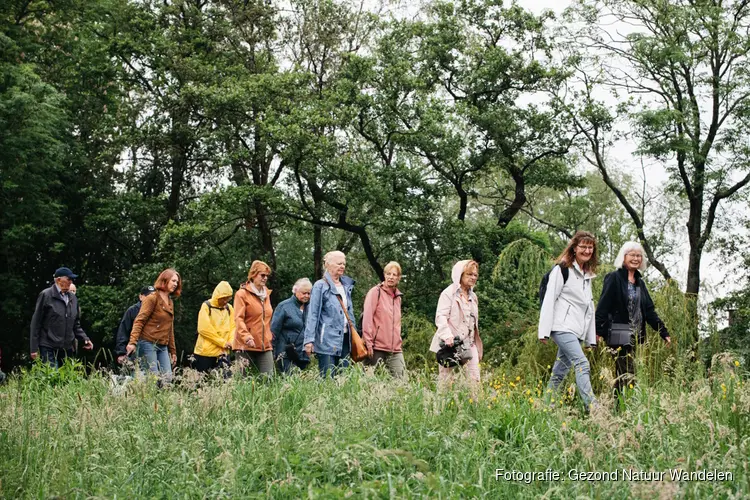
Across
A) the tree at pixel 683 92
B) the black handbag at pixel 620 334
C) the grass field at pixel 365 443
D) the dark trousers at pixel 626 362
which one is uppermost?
the tree at pixel 683 92

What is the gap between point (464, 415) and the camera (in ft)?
18.5

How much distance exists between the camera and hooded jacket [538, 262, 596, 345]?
7734 mm

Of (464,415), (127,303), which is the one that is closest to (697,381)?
(464,415)

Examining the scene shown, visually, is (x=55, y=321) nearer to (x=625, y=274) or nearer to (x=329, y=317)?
(x=329, y=317)

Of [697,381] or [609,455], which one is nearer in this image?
[609,455]

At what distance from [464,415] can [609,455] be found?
1.07m

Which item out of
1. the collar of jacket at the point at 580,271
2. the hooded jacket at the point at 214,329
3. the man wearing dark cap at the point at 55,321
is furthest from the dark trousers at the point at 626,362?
the man wearing dark cap at the point at 55,321

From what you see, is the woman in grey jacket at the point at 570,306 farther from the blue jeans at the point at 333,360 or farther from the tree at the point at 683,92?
the tree at the point at 683,92

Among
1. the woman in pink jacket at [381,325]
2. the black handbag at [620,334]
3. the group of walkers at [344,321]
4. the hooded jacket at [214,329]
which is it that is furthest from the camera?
the hooded jacket at [214,329]

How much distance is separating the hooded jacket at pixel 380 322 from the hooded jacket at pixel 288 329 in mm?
723

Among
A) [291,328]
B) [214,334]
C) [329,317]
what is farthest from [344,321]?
[214,334]

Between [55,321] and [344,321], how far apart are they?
3998mm

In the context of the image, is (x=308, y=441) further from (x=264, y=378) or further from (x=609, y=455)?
(x=264, y=378)

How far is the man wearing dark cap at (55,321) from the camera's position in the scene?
1070 cm
